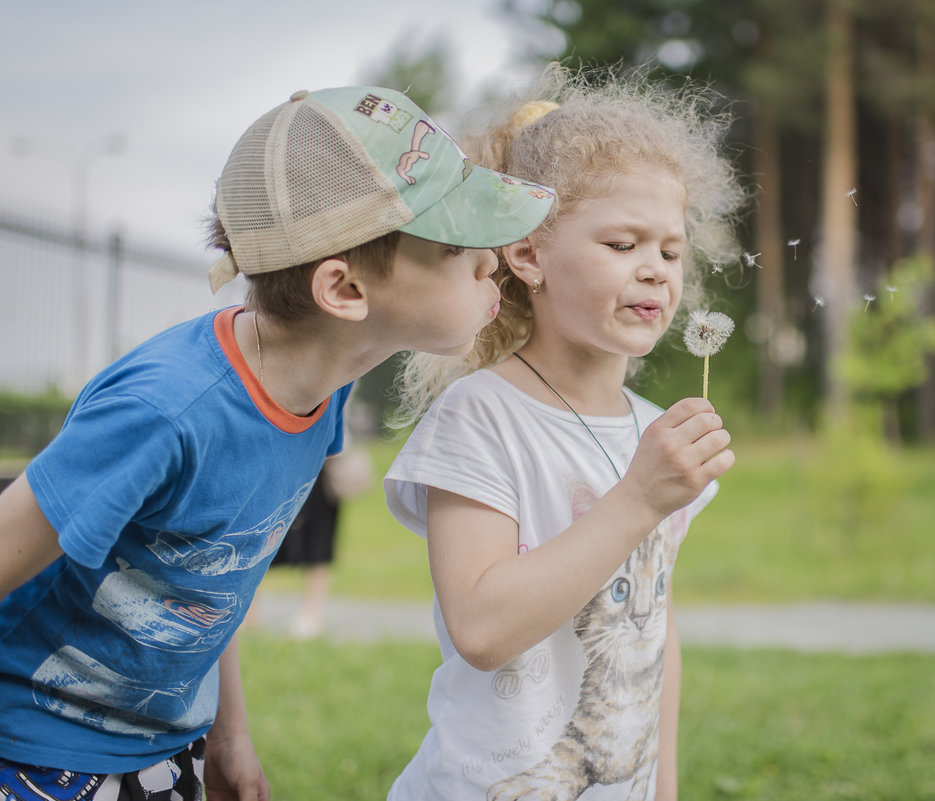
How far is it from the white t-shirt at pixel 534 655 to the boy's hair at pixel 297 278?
11.1 inches

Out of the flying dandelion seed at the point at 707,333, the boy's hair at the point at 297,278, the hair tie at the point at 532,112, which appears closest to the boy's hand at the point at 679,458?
the flying dandelion seed at the point at 707,333

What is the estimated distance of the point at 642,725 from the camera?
1609mm

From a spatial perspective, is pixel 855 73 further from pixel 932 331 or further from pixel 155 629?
pixel 155 629

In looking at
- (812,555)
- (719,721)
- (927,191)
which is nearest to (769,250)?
(927,191)

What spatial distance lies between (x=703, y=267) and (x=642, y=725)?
102 centimetres

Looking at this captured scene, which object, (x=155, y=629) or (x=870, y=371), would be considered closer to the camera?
(x=155, y=629)

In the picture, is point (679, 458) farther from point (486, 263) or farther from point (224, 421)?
point (224, 421)

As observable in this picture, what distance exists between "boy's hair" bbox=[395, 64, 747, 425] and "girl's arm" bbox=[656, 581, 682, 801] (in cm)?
62

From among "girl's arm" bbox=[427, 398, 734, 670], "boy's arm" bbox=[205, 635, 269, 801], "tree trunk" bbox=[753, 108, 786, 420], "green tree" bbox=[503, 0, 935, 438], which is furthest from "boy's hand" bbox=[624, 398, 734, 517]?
"tree trunk" bbox=[753, 108, 786, 420]

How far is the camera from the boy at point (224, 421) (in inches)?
51.9

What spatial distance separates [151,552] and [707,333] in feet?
3.12

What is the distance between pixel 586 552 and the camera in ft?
4.40

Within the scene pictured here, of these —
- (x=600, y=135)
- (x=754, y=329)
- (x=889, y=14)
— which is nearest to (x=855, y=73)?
(x=889, y=14)

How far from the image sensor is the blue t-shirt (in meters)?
1.30
